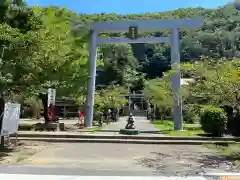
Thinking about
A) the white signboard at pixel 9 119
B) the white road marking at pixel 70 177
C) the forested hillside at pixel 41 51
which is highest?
the forested hillside at pixel 41 51

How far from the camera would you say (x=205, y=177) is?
350 inches

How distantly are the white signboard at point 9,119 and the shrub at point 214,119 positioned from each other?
9816 millimetres

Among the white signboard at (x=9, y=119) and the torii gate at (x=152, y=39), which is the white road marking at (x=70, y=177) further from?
the torii gate at (x=152, y=39)

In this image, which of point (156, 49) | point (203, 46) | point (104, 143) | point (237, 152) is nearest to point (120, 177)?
point (237, 152)

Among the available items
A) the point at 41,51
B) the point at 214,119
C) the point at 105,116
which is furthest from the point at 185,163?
the point at 105,116

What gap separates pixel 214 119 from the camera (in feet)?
61.0

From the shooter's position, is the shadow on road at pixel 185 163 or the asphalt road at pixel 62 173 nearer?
the asphalt road at pixel 62 173

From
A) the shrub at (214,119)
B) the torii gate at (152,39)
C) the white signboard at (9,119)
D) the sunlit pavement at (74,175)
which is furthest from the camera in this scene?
the torii gate at (152,39)

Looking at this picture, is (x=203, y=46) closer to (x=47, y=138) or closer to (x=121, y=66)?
(x=121, y=66)

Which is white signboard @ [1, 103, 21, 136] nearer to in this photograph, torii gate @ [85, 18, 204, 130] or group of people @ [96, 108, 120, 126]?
torii gate @ [85, 18, 204, 130]

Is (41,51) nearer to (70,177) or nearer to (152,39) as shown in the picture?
(70,177)

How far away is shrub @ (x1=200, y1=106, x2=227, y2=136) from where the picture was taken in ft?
61.0

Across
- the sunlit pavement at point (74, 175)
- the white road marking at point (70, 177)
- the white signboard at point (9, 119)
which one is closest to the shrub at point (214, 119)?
the white signboard at point (9, 119)

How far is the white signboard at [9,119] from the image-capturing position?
42.3 feet
